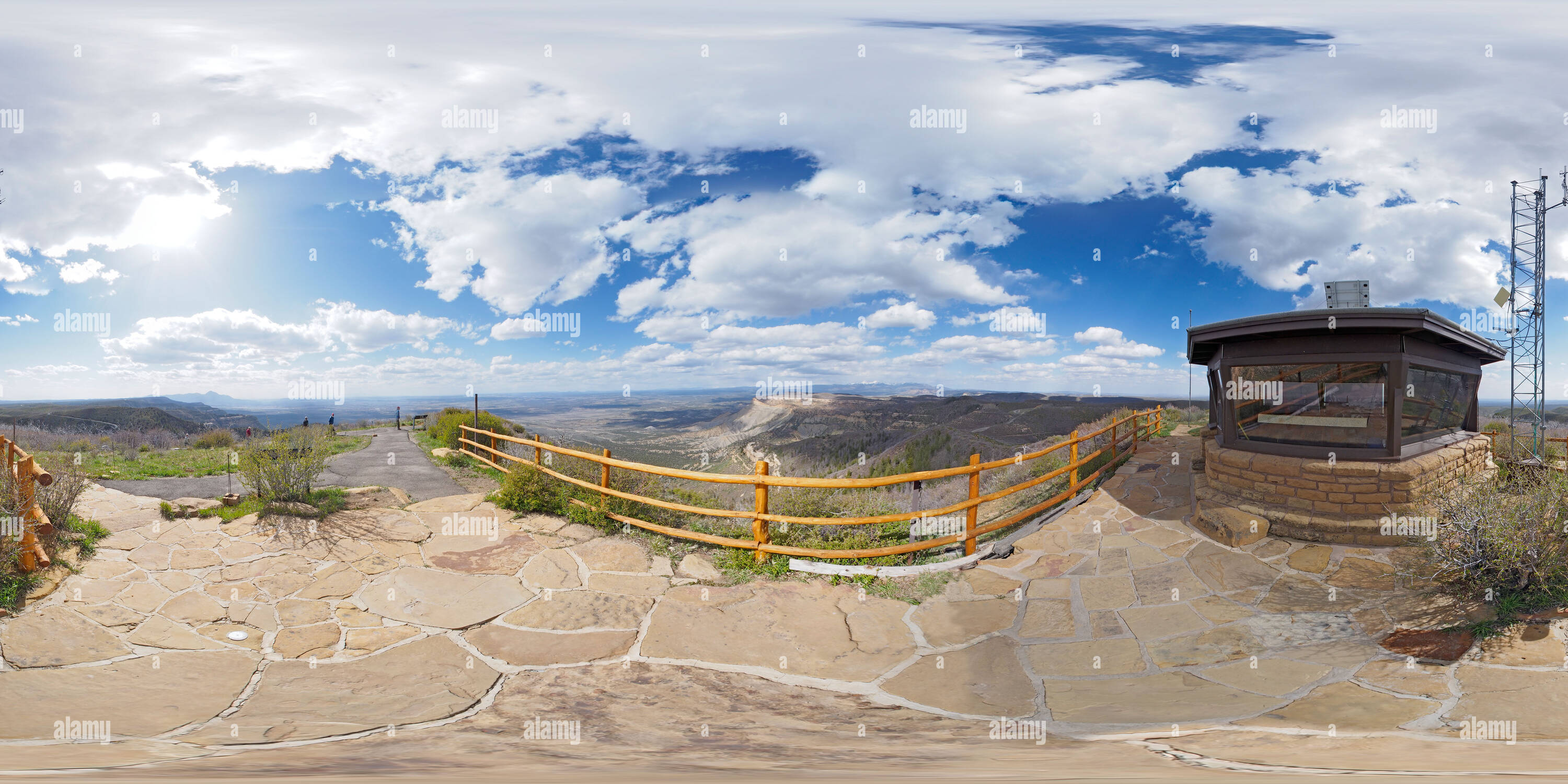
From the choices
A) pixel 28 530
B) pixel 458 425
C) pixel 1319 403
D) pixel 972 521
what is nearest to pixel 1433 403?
pixel 1319 403

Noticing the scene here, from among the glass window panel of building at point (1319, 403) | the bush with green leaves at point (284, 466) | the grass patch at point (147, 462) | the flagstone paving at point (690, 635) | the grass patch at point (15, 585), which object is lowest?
the flagstone paving at point (690, 635)

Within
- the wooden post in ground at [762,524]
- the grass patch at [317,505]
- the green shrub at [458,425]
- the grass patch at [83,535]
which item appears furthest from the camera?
the green shrub at [458,425]

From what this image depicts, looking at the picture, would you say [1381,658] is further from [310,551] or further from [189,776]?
[310,551]

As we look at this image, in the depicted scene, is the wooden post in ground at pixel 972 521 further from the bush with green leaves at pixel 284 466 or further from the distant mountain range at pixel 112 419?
the distant mountain range at pixel 112 419

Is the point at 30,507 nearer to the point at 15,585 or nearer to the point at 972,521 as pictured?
the point at 15,585

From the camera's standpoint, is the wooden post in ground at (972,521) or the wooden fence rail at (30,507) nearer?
the wooden fence rail at (30,507)

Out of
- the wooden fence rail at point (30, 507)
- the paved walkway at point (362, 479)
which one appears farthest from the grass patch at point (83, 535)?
the paved walkway at point (362, 479)

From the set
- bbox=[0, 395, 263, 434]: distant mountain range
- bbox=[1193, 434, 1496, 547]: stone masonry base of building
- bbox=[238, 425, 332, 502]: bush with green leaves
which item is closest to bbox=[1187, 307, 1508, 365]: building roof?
bbox=[1193, 434, 1496, 547]: stone masonry base of building

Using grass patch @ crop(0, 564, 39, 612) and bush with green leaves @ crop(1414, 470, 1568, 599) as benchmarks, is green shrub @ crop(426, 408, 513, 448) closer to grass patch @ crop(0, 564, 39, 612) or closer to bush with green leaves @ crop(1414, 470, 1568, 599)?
grass patch @ crop(0, 564, 39, 612)
